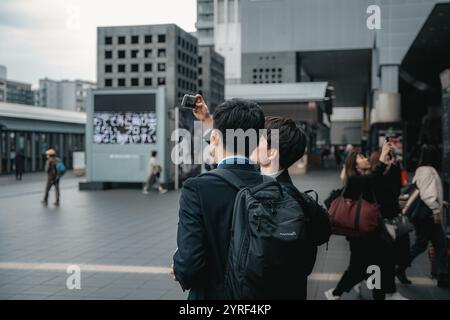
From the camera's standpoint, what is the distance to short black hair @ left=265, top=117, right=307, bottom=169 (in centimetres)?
254

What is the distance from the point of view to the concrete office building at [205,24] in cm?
10456

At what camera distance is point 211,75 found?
3359cm

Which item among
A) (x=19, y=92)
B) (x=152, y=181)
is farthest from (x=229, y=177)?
(x=19, y=92)

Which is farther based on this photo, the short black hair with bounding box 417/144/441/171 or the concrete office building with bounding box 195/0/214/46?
the concrete office building with bounding box 195/0/214/46

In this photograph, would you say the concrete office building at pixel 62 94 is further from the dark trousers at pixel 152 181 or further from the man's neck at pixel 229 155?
the man's neck at pixel 229 155

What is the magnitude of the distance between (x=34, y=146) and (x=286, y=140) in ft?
113

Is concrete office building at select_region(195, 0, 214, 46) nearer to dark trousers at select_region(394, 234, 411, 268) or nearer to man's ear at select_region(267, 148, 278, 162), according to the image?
dark trousers at select_region(394, 234, 411, 268)

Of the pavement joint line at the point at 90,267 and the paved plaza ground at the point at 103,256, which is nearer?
the paved plaza ground at the point at 103,256

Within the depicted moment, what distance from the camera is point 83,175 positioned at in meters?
30.0

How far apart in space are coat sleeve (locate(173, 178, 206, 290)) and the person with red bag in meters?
3.18

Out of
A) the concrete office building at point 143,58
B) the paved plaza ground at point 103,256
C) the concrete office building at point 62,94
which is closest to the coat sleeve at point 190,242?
the paved plaza ground at point 103,256

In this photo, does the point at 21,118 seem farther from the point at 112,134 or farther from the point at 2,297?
the point at 2,297

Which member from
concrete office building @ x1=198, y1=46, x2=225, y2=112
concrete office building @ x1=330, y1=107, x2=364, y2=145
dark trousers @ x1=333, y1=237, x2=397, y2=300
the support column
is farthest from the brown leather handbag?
concrete office building @ x1=330, y1=107, x2=364, y2=145

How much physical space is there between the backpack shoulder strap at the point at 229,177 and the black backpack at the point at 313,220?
0.20 metres
